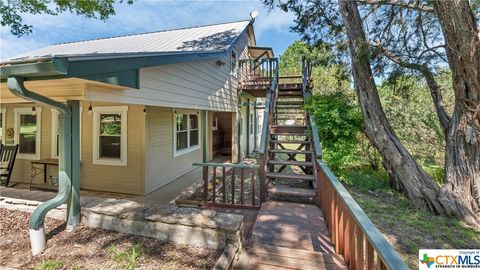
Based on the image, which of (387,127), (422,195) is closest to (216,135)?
(387,127)

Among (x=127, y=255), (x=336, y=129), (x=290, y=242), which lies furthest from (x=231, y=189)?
(x=127, y=255)

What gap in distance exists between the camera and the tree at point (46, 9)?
7840 millimetres

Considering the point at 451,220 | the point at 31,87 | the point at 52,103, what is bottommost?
the point at 451,220

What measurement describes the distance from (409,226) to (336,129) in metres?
2.47

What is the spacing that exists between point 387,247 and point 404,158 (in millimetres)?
5527

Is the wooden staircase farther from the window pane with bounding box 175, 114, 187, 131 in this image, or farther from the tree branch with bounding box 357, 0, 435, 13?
the window pane with bounding box 175, 114, 187, 131

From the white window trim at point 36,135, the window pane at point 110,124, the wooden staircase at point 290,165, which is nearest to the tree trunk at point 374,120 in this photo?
the wooden staircase at point 290,165

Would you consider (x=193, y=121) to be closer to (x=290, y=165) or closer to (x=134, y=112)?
(x=134, y=112)

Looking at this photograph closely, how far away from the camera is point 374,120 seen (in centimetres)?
598

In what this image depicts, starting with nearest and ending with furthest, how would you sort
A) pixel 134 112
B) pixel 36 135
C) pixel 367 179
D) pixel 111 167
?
pixel 134 112 → pixel 111 167 → pixel 36 135 → pixel 367 179

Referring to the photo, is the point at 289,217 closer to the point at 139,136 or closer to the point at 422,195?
the point at 422,195

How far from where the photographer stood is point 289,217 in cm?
359

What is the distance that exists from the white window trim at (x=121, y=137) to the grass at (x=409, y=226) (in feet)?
19.1

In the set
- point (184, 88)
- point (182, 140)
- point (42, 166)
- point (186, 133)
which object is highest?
point (184, 88)
